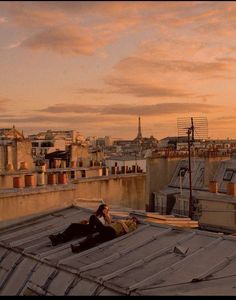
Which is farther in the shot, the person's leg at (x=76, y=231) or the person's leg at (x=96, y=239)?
the person's leg at (x=76, y=231)

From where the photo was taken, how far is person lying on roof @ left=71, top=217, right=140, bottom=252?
10.8 metres

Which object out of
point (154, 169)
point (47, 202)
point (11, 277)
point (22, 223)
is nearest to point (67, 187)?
point (47, 202)

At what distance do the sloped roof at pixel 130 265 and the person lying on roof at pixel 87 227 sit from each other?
0.92 feet

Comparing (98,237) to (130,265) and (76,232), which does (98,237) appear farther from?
(130,265)

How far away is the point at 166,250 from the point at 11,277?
12.1 ft

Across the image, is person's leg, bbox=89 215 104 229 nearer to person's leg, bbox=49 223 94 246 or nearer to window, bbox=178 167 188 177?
person's leg, bbox=49 223 94 246

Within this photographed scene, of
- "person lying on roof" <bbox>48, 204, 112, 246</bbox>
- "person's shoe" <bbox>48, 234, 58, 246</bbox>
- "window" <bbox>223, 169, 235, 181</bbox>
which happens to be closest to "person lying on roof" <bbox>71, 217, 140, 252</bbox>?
"person lying on roof" <bbox>48, 204, 112, 246</bbox>

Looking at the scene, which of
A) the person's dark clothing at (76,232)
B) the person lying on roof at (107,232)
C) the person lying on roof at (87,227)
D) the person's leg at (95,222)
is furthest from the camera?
the person's dark clothing at (76,232)

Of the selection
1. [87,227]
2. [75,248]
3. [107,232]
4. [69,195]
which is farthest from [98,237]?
[69,195]

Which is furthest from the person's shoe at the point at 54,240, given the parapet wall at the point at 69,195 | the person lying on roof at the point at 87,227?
the parapet wall at the point at 69,195

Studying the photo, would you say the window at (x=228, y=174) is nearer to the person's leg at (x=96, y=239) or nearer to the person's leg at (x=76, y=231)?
the person's leg at (x=76, y=231)

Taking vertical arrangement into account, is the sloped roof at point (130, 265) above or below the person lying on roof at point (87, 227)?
below

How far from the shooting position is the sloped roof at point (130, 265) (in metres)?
8.40

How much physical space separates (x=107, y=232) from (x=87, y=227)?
0.71 metres
